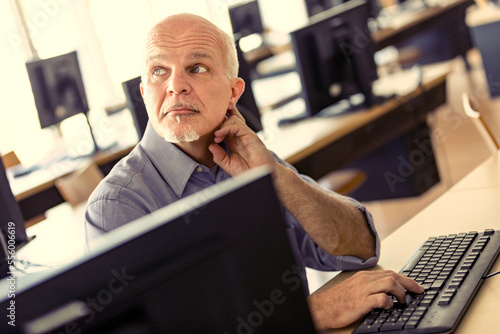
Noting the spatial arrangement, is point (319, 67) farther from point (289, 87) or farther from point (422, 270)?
point (289, 87)

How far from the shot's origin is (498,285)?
4.53ft

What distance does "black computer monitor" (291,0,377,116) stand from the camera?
3809 millimetres

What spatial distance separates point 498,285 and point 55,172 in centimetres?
377

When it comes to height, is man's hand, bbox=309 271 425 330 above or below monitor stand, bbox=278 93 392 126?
above

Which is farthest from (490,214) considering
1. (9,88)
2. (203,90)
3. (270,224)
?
(9,88)

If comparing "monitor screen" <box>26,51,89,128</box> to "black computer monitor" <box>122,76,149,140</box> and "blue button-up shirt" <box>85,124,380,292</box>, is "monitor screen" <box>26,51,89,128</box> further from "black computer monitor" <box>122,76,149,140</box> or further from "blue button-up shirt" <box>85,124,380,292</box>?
"blue button-up shirt" <box>85,124,380,292</box>

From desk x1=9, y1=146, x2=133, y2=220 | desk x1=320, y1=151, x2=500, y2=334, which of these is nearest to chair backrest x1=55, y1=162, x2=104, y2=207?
desk x1=9, y1=146, x2=133, y2=220

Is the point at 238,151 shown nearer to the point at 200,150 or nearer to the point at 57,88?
the point at 200,150

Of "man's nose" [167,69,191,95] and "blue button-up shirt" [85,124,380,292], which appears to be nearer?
"blue button-up shirt" [85,124,380,292]

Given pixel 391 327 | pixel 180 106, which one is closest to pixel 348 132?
pixel 180 106

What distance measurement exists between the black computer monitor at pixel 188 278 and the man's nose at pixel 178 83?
0.92 m

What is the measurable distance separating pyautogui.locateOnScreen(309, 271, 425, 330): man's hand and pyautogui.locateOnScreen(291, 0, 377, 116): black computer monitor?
8.13 feet

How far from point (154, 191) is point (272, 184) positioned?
2.86 ft

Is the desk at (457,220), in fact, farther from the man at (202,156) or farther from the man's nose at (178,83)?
the man's nose at (178,83)
